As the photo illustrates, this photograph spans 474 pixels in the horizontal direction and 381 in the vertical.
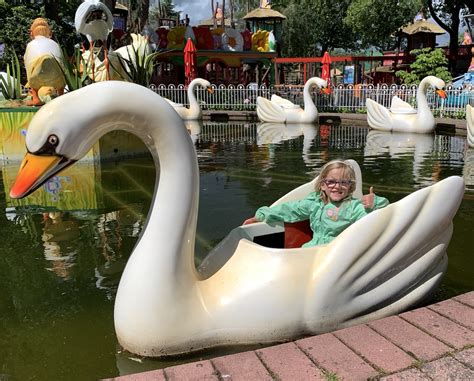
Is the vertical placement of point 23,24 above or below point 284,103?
above

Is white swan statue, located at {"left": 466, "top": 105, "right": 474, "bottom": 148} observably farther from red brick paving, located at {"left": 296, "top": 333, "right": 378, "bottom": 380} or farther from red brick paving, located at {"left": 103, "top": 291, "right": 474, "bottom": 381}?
red brick paving, located at {"left": 296, "top": 333, "right": 378, "bottom": 380}

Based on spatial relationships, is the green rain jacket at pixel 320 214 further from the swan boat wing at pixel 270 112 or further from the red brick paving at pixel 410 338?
the swan boat wing at pixel 270 112

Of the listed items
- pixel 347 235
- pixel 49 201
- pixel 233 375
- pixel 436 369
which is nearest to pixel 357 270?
pixel 347 235

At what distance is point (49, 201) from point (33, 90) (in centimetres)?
387

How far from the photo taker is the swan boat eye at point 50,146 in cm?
224

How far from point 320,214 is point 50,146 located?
61.5 inches

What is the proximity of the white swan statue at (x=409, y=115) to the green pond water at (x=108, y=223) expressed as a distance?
962 mm

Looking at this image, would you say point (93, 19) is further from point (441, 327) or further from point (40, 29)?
point (441, 327)

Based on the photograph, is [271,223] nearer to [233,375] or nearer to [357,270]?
A: [357,270]

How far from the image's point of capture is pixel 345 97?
19.7 metres

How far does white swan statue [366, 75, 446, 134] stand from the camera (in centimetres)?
1279

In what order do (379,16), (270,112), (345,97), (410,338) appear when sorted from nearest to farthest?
1. (410,338)
2. (270,112)
3. (345,97)
4. (379,16)

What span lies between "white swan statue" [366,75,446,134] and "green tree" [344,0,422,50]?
1909 centimetres

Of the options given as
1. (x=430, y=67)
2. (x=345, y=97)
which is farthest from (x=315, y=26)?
(x=345, y=97)
